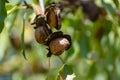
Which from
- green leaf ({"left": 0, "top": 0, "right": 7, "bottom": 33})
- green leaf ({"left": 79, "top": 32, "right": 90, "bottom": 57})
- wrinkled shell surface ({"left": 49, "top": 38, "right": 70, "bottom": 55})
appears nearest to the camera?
wrinkled shell surface ({"left": 49, "top": 38, "right": 70, "bottom": 55})

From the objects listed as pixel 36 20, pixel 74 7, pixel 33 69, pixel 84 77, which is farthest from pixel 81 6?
pixel 33 69

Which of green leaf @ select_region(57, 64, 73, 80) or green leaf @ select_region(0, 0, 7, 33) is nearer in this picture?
green leaf @ select_region(57, 64, 73, 80)

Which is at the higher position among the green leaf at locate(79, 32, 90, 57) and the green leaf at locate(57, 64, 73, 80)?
the green leaf at locate(57, 64, 73, 80)

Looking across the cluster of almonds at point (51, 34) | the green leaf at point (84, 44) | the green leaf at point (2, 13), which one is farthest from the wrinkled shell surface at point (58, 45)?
the green leaf at point (84, 44)

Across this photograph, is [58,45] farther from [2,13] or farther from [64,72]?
[2,13]

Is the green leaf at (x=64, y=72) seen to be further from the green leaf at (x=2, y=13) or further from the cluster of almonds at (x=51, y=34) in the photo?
the green leaf at (x=2, y=13)

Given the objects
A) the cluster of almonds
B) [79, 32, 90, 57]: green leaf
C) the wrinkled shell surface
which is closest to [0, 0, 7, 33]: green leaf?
the cluster of almonds

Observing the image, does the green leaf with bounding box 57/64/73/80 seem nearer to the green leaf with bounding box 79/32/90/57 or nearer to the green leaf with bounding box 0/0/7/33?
the green leaf with bounding box 0/0/7/33

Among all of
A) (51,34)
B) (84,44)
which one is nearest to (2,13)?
(51,34)
